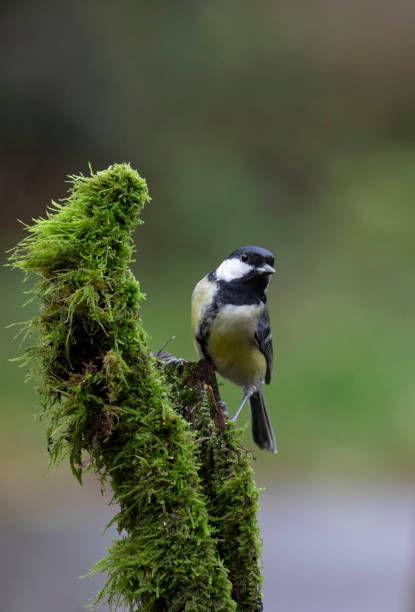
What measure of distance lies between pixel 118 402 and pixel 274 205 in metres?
6.59

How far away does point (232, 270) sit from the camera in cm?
237

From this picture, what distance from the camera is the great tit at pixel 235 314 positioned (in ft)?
7.66

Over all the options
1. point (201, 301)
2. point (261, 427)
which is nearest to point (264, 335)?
point (201, 301)

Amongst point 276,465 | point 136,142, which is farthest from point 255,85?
point 276,465

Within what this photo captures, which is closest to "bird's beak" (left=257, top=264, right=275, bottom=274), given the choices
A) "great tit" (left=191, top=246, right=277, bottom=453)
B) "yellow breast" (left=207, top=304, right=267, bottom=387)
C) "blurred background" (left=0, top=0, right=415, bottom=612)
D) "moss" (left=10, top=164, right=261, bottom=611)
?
"great tit" (left=191, top=246, right=277, bottom=453)

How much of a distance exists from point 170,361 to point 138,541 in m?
0.48

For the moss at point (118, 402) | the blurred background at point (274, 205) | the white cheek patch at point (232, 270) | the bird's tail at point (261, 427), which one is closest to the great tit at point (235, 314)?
the white cheek patch at point (232, 270)

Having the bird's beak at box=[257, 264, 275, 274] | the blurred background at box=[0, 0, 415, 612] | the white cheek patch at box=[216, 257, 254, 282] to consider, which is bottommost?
the bird's beak at box=[257, 264, 275, 274]

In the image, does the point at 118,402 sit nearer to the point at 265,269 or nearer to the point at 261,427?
the point at 265,269

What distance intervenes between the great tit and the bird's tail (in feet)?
1.10

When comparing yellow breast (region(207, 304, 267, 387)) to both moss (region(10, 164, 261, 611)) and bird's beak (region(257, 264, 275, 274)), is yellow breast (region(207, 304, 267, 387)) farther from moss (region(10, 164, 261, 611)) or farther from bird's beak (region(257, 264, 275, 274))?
moss (region(10, 164, 261, 611))

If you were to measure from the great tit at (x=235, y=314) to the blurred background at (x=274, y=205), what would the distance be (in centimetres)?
178

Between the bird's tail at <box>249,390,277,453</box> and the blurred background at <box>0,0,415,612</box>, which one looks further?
the blurred background at <box>0,0,415,612</box>

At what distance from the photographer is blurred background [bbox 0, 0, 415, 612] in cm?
439
